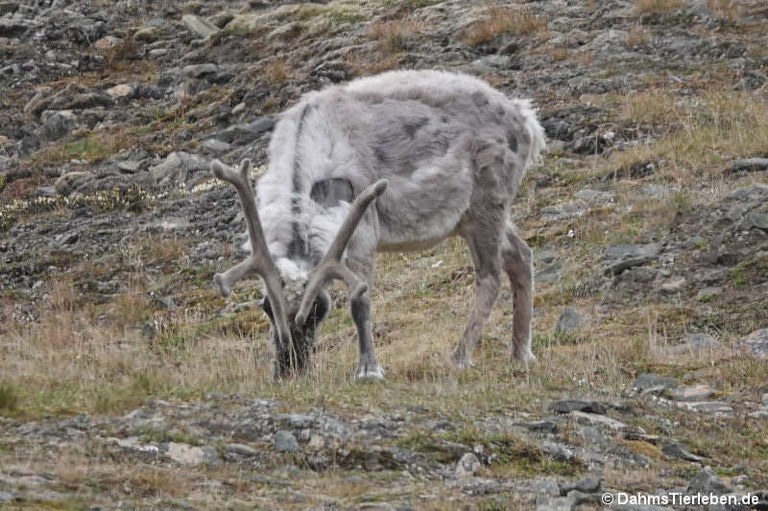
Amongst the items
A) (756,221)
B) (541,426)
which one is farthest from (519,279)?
(541,426)

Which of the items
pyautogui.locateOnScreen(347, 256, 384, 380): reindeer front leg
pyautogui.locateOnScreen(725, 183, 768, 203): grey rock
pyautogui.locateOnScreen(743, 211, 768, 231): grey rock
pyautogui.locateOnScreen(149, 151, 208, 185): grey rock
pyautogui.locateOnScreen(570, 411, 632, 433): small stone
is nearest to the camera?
pyautogui.locateOnScreen(570, 411, 632, 433): small stone

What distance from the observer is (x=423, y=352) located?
13297 millimetres

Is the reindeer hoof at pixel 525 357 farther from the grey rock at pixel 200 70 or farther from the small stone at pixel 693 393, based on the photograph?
the grey rock at pixel 200 70

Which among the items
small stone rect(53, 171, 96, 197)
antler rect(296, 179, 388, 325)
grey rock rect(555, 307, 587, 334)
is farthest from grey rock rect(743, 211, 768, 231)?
small stone rect(53, 171, 96, 197)

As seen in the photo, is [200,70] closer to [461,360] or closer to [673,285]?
[673,285]

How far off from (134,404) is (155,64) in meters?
24.2

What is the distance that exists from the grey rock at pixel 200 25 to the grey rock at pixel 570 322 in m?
19.5

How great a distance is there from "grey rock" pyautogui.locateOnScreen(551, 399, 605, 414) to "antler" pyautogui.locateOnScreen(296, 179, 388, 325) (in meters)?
1.93

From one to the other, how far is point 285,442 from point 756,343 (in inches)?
246

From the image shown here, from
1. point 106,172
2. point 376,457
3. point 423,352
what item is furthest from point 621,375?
point 106,172

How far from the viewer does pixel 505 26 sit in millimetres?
27156

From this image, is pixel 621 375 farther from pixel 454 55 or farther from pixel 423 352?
pixel 454 55

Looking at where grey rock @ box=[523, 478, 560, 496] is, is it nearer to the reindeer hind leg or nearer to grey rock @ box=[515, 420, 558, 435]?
grey rock @ box=[515, 420, 558, 435]

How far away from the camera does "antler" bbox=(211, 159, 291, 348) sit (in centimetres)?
1066
